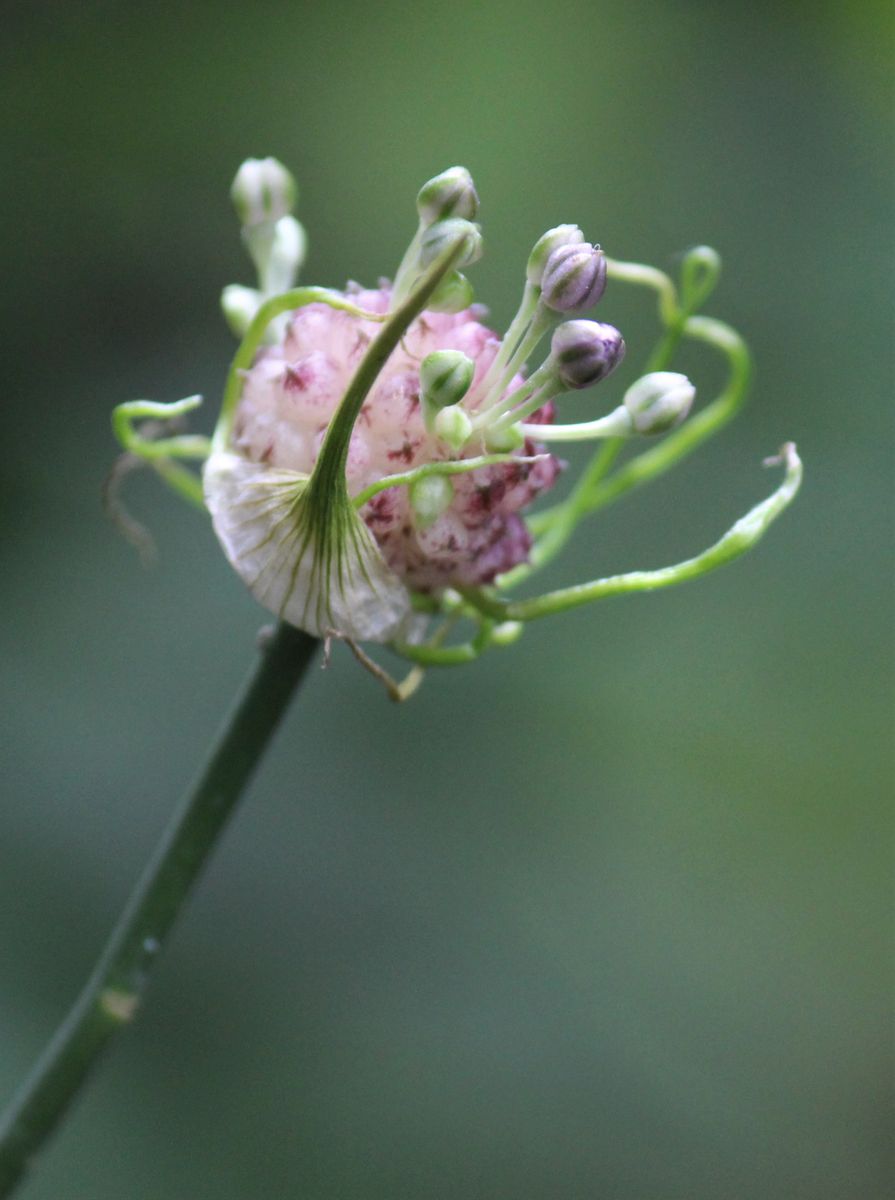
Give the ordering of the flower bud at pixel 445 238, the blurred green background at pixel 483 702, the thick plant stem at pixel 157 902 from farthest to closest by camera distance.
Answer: the blurred green background at pixel 483 702
the thick plant stem at pixel 157 902
the flower bud at pixel 445 238

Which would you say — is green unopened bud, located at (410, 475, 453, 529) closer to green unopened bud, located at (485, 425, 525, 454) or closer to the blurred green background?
green unopened bud, located at (485, 425, 525, 454)

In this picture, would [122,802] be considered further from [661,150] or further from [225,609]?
[661,150]

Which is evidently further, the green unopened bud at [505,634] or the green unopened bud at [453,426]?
the green unopened bud at [505,634]

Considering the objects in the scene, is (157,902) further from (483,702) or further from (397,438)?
(483,702)

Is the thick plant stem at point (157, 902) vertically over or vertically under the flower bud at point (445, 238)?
under

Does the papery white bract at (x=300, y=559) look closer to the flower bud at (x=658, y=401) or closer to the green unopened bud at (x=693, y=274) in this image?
the flower bud at (x=658, y=401)

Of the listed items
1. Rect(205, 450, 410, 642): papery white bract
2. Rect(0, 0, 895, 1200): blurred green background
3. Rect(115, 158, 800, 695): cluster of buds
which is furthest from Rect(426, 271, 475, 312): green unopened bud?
Rect(0, 0, 895, 1200): blurred green background

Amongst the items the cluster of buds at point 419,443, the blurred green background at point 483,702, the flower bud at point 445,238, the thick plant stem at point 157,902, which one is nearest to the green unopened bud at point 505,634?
the cluster of buds at point 419,443

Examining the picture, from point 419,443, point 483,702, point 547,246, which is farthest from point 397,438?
point 483,702
